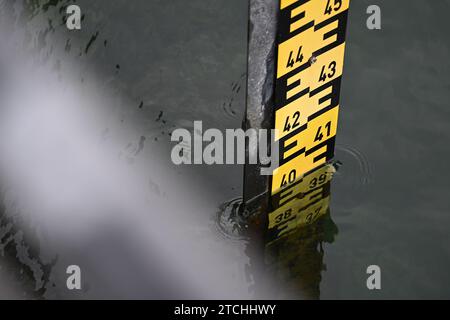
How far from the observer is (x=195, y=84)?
6328mm

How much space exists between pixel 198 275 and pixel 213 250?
21cm

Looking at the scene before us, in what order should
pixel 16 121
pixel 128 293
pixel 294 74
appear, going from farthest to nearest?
pixel 16 121 < pixel 128 293 < pixel 294 74

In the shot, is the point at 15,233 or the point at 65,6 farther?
the point at 65,6

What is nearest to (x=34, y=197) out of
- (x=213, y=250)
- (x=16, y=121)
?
(x=16, y=121)

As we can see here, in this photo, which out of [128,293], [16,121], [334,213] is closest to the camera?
[128,293]

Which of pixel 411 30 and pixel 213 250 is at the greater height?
pixel 411 30

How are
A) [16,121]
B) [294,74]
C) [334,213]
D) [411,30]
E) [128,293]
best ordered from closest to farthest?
[294,74], [128,293], [334,213], [16,121], [411,30]

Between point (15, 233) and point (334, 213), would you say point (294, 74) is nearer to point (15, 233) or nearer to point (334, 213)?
point (334, 213)

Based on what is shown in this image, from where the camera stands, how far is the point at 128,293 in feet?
16.8

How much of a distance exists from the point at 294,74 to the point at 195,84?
5.56 ft

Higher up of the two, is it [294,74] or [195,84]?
[195,84]

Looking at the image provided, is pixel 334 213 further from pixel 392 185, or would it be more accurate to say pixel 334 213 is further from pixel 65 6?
pixel 65 6
